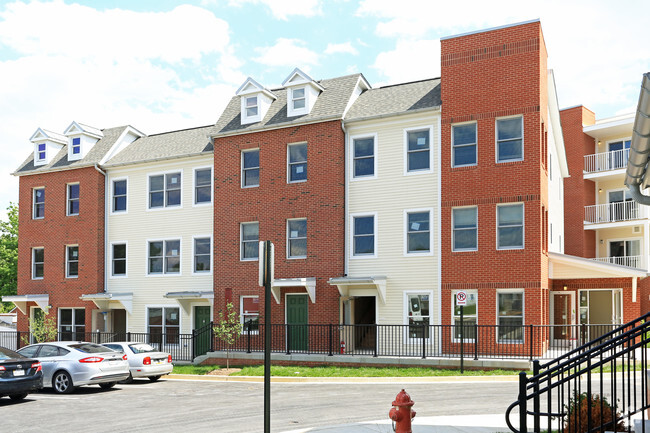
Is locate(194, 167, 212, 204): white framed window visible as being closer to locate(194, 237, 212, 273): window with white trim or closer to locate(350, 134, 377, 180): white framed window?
locate(194, 237, 212, 273): window with white trim

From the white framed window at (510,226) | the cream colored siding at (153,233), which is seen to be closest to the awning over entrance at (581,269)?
the white framed window at (510,226)

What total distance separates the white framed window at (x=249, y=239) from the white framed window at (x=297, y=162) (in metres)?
2.56

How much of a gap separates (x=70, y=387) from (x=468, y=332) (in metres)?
13.2

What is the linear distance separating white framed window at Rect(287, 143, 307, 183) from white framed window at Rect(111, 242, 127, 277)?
381 inches

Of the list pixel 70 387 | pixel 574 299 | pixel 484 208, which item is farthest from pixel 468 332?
pixel 70 387

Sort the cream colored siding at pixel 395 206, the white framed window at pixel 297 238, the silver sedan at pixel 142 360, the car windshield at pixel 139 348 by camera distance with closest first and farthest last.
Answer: the silver sedan at pixel 142 360
the car windshield at pixel 139 348
the cream colored siding at pixel 395 206
the white framed window at pixel 297 238

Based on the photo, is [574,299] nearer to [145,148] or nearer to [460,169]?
[460,169]

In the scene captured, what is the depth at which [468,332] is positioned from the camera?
2420 cm

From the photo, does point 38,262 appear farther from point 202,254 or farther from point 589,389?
point 589,389

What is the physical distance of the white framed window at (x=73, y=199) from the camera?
3341cm

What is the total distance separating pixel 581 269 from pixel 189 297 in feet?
52.7

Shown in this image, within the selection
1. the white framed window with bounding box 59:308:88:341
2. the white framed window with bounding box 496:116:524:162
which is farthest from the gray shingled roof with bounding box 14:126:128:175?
the white framed window with bounding box 496:116:524:162

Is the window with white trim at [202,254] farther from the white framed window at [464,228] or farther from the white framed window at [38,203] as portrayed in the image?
the white framed window at [464,228]

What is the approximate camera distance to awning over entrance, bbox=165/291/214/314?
29141mm
